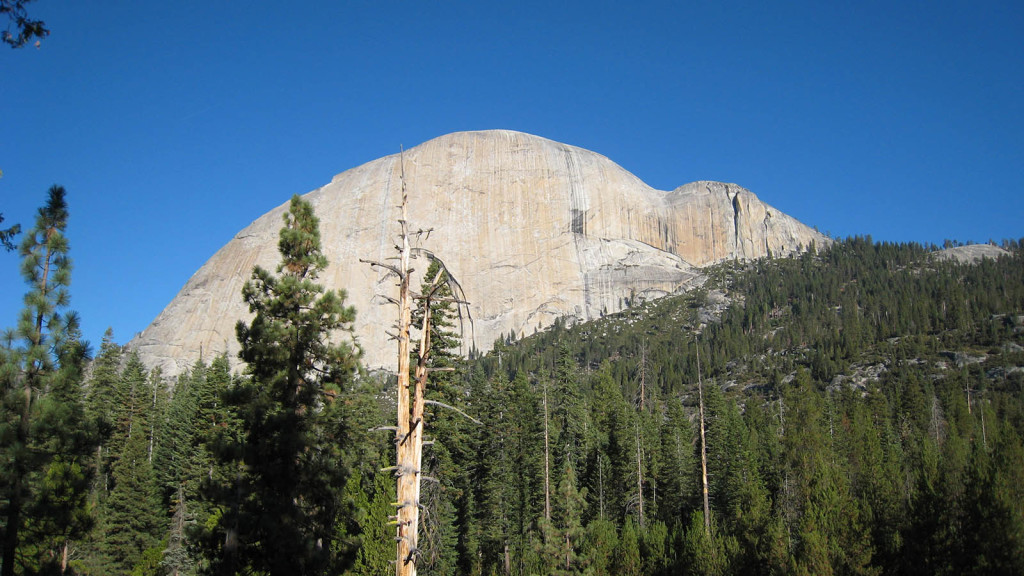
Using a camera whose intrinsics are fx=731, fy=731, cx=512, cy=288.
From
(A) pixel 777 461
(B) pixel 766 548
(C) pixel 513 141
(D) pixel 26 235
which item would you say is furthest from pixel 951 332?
(D) pixel 26 235

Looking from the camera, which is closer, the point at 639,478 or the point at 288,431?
the point at 288,431

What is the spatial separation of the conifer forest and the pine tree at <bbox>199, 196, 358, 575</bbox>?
0.17ft

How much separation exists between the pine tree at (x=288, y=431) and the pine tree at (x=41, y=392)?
126 inches

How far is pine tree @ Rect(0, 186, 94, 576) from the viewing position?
1405cm

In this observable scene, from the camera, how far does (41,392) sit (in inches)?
590

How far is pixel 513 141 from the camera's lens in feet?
443

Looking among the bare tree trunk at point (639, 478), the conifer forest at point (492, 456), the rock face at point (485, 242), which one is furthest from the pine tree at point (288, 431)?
the rock face at point (485, 242)

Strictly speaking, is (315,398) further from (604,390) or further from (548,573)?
(604,390)

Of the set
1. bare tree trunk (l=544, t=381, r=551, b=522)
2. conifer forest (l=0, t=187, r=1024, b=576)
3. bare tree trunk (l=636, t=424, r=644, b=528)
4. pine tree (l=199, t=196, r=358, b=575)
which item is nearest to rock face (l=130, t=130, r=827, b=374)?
conifer forest (l=0, t=187, r=1024, b=576)

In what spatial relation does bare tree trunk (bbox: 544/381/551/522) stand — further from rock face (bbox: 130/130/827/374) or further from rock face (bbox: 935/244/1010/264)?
rock face (bbox: 935/244/1010/264)

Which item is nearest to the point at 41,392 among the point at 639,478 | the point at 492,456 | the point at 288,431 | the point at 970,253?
the point at 288,431

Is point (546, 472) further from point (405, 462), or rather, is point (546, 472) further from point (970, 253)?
point (970, 253)

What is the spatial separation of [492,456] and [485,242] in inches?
3394

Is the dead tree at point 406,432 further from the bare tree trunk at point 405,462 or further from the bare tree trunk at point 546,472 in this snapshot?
the bare tree trunk at point 546,472
